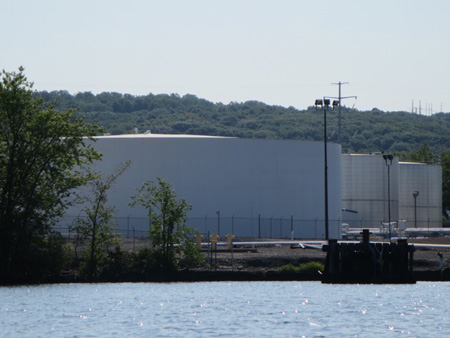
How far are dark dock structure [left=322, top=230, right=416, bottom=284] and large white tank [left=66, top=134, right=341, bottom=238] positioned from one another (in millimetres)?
27248

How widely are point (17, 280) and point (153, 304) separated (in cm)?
1637

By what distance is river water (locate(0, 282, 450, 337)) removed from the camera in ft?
112

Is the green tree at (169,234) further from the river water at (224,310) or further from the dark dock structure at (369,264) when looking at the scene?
the dark dock structure at (369,264)

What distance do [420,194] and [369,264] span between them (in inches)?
2642

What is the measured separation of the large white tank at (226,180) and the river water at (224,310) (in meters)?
28.7

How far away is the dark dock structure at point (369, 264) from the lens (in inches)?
2266

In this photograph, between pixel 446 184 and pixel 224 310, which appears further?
pixel 446 184

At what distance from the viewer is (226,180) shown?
8781 centimetres

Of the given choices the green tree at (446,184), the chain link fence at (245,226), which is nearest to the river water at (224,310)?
the chain link fence at (245,226)

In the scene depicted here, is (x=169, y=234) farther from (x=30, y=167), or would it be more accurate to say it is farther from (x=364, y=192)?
(x=364, y=192)

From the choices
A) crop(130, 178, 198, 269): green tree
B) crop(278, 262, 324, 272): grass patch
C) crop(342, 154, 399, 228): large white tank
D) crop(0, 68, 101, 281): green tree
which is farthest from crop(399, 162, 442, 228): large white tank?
crop(0, 68, 101, 281): green tree

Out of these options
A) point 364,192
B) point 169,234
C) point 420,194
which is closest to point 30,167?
point 169,234

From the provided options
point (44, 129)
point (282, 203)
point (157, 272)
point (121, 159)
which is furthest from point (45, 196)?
point (282, 203)

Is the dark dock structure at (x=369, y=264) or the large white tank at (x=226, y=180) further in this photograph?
the large white tank at (x=226, y=180)
